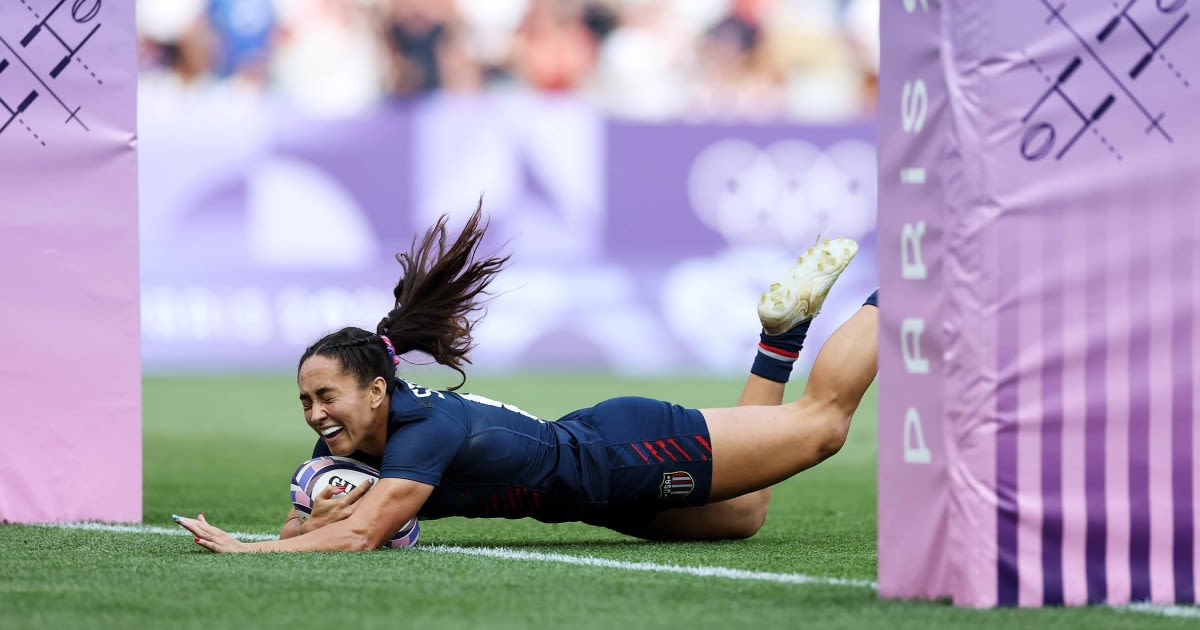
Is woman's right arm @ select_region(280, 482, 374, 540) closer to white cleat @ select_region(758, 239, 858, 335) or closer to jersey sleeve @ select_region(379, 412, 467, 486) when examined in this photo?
jersey sleeve @ select_region(379, 412, 467, 486)

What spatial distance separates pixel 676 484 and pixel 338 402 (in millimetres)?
1187

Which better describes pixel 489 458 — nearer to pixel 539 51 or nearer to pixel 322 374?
pixel 322 374

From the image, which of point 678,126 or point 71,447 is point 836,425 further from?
point 678,126

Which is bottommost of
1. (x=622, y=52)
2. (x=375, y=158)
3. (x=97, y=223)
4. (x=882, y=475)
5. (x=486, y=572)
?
(x=486, y=572)

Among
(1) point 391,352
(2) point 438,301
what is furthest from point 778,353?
Result: (1) point 391,352

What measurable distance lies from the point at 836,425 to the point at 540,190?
1123cm

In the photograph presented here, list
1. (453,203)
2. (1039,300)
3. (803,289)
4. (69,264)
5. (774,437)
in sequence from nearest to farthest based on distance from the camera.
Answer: (1039,300), (774,437), (803,289), (69,264), (453,203)

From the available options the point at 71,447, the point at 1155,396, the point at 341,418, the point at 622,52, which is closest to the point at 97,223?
the point at 71,447

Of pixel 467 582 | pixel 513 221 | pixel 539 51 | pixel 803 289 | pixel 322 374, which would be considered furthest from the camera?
pixel 539 51

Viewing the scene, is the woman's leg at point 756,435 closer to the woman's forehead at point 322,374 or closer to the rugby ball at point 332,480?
the rugby ball at point 332,480

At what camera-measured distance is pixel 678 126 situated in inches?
679

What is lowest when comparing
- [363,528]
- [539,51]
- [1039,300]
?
[363,528]

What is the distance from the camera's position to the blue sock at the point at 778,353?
6051 mm

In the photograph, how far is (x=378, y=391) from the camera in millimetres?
5098
